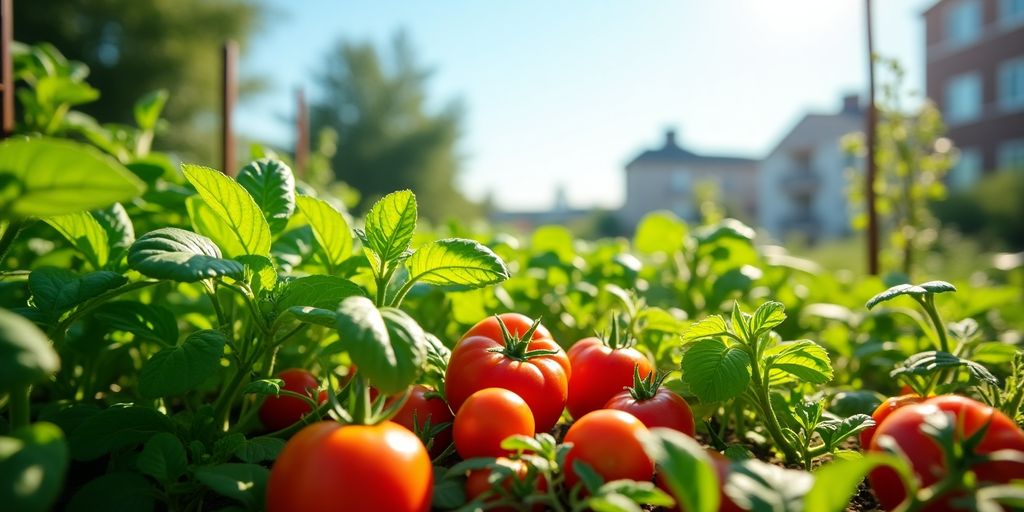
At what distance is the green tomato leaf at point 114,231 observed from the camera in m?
1.24

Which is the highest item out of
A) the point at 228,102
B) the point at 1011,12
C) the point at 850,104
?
the point at 1011,12

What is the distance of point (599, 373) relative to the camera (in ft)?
3.82

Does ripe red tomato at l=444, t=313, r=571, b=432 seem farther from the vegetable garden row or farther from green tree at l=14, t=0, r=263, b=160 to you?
green tree at l=14, t=0, r=263, b=160

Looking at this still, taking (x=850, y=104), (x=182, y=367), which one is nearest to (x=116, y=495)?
(x=182, y=367)

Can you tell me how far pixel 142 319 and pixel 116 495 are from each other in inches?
13.0

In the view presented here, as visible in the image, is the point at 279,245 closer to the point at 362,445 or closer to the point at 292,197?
the point at 292,197

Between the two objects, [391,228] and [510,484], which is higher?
[391,228]

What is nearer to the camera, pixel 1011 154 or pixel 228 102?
pixel 228 102

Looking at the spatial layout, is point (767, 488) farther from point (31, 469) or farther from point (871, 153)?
point (871, 153)

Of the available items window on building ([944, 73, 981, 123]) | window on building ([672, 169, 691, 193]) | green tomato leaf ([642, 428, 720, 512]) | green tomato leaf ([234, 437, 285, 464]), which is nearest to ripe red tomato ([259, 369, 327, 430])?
green tomato leaf ([234, 437, 285, 464])

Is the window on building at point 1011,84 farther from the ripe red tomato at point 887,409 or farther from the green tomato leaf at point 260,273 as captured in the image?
the green tomato leaf at point 260,273

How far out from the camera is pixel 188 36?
15711 millimetres

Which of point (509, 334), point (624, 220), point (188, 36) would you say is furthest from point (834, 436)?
point (624, 220)

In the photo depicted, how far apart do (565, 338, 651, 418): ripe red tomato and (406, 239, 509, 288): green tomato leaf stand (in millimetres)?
292
